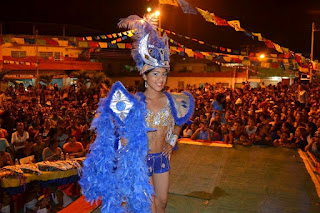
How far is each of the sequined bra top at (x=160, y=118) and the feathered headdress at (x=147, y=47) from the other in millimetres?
425

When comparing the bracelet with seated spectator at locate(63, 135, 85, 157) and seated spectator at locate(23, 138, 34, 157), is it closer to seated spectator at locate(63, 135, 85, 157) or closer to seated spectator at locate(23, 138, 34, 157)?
seated spectator at locate(63, 135, 85, 157)

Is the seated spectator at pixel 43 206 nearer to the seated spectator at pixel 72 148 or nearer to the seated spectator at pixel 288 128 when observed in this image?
the seated spectator at pixel 72 148

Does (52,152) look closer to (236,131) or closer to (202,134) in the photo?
(202,134)

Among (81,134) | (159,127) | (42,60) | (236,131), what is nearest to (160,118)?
(159,127)

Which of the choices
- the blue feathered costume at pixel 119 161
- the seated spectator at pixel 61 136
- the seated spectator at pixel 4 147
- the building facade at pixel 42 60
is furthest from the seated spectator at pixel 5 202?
the building facade at pixel 42 60

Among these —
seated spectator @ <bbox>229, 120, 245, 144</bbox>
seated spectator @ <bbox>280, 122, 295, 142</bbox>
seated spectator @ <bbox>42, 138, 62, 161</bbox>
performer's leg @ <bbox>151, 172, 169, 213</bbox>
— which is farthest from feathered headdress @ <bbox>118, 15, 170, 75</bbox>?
seated spectator @ <bbox>280, 122, 295, 142</bbox>

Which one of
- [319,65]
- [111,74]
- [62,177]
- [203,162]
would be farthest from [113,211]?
[111,74]

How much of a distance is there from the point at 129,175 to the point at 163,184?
0.46 metres

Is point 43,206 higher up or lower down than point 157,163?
lower down

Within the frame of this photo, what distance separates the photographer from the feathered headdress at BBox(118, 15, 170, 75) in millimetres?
2998

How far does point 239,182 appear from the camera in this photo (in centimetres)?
495

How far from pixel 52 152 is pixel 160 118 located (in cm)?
395

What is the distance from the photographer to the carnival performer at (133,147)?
279 centimetres

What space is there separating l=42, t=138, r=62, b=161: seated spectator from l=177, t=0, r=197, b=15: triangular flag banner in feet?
19.0
